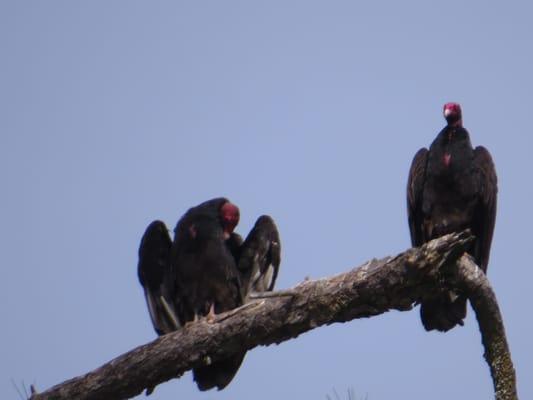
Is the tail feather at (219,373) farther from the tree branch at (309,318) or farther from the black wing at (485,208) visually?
the black wing at (485,208)

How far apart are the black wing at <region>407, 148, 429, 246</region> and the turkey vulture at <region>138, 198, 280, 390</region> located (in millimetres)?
889

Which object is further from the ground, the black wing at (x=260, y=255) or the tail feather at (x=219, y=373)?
the black wing at (x=260, y=255)

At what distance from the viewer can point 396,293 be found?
4539 mm

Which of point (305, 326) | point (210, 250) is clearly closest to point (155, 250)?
point (210, 250)

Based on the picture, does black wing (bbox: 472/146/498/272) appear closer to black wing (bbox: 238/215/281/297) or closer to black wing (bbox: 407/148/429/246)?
black wing (bbox: 407/148/429/246)

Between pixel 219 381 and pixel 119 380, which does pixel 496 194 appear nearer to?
pixel 219 381

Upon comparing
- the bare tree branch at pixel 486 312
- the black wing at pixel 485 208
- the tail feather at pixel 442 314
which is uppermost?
the black wing at pixel 485 208

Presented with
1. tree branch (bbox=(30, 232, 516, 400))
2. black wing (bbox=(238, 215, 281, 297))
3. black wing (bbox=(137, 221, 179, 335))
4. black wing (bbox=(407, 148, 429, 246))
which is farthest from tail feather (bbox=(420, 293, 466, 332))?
black wing (bbox=(137, 221, 179, 335))

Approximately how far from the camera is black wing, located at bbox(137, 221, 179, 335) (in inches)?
241

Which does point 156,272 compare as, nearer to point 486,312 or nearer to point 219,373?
point 219,373

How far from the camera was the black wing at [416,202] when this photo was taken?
6.30m

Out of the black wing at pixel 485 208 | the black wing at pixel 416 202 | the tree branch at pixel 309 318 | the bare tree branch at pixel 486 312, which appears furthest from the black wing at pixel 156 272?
the bare tree branch at pixel 486 312

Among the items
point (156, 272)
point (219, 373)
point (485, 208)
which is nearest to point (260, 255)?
point (156, 272)

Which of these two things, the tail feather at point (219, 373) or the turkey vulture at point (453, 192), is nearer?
the tail feather at point (219, 373)
